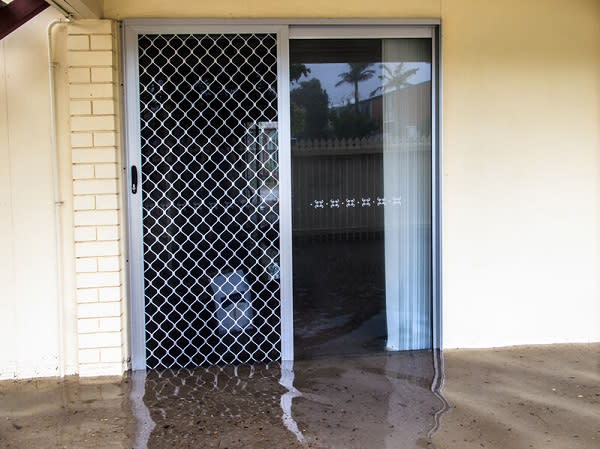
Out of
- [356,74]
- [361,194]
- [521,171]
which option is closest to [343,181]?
[361,194]

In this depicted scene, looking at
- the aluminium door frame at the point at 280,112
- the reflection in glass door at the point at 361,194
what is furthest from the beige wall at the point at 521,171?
the reflection in glass door at the point at 361,194

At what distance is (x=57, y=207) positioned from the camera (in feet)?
13.3

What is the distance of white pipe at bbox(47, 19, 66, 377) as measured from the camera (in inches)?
157

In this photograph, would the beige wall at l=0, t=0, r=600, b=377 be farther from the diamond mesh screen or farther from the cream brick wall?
the diamond mesh screen

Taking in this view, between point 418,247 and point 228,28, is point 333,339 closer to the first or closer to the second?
point 418,247

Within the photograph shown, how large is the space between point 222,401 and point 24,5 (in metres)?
2.66

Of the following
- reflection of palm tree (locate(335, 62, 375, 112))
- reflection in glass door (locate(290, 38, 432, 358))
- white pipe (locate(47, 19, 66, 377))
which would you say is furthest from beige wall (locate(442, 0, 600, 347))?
white pipe (locate(47, 19, 66, 377))

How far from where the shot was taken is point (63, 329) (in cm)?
410

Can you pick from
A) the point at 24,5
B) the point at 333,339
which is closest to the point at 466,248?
the point at 333,339

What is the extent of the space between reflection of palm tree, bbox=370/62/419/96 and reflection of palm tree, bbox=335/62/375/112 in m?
0.10

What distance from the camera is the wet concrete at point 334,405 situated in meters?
3.19

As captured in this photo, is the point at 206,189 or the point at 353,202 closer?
the point at 206,189

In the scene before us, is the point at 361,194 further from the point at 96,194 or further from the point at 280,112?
the point at 96,194

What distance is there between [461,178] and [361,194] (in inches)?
28.9
